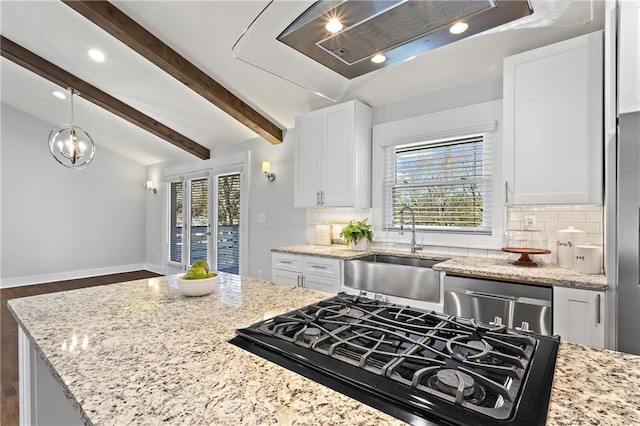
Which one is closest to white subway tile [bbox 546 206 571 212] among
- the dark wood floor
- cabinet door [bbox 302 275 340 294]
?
cabinet door [bbox 302 275 340 294]

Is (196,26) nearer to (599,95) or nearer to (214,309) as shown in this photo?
(214,309)

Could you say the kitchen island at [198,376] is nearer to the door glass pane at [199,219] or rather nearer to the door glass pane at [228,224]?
the door glass pane at [228,224]

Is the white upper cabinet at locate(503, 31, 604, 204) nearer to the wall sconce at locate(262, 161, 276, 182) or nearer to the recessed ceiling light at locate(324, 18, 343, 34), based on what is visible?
the recessed ceiling light at locate(324, 18, 343, 34)

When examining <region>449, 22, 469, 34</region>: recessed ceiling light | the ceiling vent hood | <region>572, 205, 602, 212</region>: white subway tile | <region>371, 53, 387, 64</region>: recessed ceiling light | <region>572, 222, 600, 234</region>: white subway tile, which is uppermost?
<region>371, 53, 387, 64</region>: recessed ceiling light

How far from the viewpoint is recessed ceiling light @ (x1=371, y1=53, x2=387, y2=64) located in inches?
48.7

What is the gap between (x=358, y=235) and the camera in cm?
327

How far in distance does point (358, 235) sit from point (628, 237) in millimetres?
2041

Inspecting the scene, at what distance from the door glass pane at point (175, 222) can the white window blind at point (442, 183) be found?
180 inches

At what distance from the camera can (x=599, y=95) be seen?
2.01 metres

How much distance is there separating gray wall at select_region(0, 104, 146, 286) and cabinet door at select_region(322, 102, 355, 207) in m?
5.44

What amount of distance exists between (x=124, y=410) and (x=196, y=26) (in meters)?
3.06

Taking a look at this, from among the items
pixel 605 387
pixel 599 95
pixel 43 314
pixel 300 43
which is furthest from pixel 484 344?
pixel 599 95

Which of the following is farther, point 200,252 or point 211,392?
point 200,252

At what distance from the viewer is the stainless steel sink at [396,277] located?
2451 millimetres
